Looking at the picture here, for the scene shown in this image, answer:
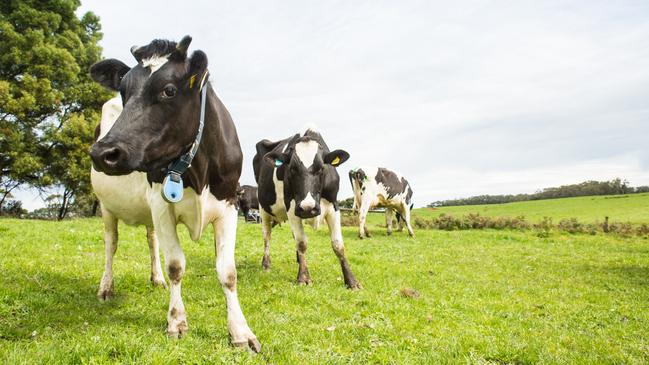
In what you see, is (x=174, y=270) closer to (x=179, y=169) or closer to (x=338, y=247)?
(x=179, y=169)

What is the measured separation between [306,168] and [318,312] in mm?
2282

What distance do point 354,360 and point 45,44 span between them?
2951 cm

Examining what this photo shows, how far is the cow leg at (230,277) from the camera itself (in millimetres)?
4113

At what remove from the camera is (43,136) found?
86.6ft

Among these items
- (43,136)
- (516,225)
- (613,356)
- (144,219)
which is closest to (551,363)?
(613,356)

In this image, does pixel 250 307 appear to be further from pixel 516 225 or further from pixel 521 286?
pixel 516 225

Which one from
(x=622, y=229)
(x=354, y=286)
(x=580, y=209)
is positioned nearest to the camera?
(x=354, y=286)

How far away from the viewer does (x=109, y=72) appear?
4402 millimetres

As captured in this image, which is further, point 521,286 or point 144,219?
point 521,286

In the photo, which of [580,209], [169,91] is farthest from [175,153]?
[580,209]

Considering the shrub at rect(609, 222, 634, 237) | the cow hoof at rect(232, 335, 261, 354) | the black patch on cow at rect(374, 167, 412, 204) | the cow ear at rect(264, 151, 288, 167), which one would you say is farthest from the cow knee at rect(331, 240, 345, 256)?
the shrub at rect(609, 222, 634, 237)

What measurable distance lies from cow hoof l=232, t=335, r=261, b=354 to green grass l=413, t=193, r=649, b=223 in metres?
38.2

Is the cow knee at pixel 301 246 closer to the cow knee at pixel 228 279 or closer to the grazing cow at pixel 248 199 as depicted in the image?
the cow knee at pixel 228 279

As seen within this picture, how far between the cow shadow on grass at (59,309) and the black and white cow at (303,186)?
2.49 meters
